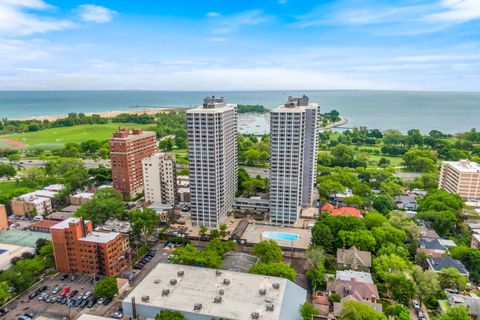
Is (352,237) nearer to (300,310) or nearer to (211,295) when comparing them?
(300,310)

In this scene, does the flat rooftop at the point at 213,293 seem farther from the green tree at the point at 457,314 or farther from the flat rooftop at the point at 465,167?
the flat rooftop at the point at 465,167

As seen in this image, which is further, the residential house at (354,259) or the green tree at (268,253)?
Answer: the residential house at (354,259)

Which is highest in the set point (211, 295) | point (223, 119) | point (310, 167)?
point (223, 119)

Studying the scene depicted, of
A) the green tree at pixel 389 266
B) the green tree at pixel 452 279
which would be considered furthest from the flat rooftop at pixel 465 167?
the green tree at pixel 389 266

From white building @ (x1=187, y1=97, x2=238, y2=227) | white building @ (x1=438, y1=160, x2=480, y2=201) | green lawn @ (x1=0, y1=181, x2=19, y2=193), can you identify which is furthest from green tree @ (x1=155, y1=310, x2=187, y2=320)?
green lawn @ (x1=0, y1=181, x2=19, y2=193)

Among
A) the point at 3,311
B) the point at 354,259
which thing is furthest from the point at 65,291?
the point at 354,259

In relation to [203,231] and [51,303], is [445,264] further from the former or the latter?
[51,303]

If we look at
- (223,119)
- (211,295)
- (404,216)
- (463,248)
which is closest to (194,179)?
(223,119)
